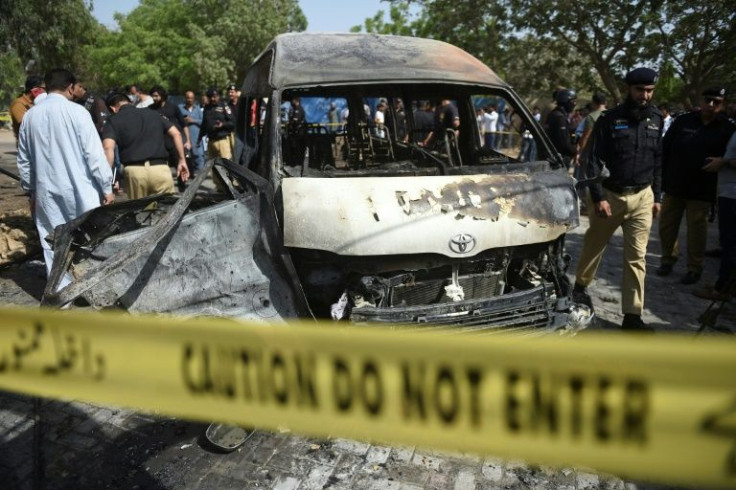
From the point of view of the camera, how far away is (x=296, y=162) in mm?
4656

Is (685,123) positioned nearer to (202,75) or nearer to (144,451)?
(144,451)

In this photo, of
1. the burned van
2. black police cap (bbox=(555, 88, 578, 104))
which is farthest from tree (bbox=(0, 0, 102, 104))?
the burned van

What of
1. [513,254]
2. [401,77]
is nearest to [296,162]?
[401,77]

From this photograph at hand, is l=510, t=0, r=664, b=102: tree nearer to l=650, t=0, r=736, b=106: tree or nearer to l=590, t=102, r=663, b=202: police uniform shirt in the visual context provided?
l=650, t=0, r=736, b=106: tree

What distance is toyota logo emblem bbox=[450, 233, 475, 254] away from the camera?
9.37 ft

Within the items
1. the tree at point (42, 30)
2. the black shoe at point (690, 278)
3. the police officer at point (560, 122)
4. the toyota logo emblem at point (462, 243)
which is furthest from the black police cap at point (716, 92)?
the tree at point (42, 30)

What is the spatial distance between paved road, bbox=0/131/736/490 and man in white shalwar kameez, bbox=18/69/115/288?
5.49 feet

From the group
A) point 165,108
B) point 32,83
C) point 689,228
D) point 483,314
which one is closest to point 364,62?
point 483,314

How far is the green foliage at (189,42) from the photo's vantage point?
34406 mm

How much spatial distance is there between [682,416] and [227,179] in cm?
277

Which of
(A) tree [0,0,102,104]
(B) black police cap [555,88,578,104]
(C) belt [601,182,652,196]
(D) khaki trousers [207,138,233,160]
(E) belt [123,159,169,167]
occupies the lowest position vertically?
(C) belt [601,182,652,196]

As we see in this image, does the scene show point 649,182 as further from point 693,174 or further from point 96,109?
point 96,109

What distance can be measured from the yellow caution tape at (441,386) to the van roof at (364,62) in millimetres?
2538

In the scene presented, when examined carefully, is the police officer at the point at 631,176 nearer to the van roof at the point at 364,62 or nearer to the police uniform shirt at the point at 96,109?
the van roof at the point at 364,62
